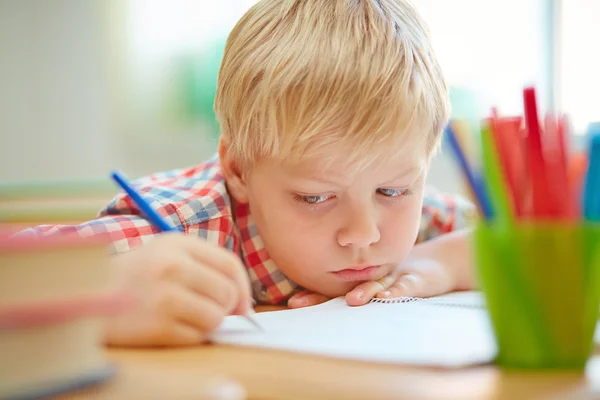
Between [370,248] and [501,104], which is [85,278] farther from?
[501,104]

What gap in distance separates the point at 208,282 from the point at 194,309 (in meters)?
0.02

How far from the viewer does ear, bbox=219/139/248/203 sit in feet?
3.09

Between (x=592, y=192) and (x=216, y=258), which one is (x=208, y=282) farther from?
(x=592, y=192)

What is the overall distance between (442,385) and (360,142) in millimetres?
403

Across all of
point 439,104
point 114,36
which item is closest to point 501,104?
point 439,104

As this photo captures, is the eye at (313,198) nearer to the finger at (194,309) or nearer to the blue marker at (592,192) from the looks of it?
the finger at (194,309)

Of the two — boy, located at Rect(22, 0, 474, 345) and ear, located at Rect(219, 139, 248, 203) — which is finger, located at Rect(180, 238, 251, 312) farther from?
ear, located at Rect(219, 139, 248, 203)

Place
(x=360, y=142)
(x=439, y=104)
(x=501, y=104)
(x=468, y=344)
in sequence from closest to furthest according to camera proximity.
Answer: (x=468, y=344) < (x=360, y=142) < (x=439, y=104) < (x=501, y=104)

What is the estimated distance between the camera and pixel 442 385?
0.39 metres

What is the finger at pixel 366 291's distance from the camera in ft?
2.49

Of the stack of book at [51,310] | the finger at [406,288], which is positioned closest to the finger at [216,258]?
the stack of book at [51,310]

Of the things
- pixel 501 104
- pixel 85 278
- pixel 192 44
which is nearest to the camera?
pixel 85 278

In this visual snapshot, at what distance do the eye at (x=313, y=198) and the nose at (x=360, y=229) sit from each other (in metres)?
0.03

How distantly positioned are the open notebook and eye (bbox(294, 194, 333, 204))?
11cm
